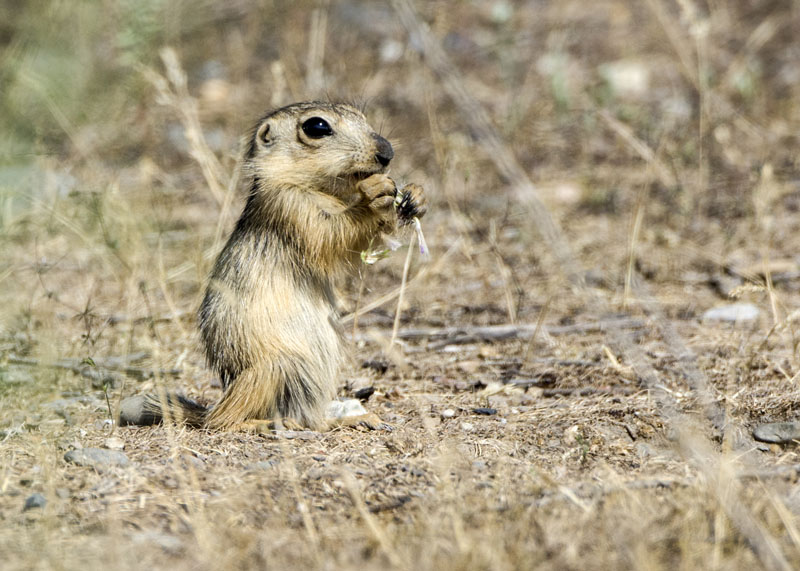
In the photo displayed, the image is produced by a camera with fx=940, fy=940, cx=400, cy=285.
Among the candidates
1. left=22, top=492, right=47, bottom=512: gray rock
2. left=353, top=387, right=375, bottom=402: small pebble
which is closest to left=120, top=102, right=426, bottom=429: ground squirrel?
left=353, top=387, right=375, bottom=402: small pebble

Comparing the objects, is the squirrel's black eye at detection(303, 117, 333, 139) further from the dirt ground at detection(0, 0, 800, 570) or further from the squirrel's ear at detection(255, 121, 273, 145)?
the dirt ground at detection(0, 0, 800, 570)

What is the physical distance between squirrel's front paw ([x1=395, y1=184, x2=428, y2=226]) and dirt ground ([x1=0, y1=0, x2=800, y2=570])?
0.56 meters

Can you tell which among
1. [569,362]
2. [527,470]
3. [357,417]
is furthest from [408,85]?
[527,470]

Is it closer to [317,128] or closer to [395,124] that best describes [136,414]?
[317,128]

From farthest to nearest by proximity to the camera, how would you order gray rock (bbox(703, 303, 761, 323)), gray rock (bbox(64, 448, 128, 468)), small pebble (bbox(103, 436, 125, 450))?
gray rock (bbox(703, 303, 761, 323))
small pebble (bbox(103, 436, 125, 450))
gray rock (bbox(64, 448, 128, 468))

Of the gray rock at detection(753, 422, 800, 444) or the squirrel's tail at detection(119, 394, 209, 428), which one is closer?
the gray rock at detection(753, 422, 800, 444)

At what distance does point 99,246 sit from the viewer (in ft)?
21.0

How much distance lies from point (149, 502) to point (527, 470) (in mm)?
1309

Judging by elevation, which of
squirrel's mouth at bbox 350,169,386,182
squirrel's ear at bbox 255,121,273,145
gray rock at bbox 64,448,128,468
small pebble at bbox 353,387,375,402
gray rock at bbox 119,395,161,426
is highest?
squirrel's ear at bbox 255,121,273,145

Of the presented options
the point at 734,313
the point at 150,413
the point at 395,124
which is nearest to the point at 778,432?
the point at 734,313

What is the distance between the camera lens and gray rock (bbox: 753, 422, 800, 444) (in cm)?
371

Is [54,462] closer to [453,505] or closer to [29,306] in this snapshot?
[453,505]

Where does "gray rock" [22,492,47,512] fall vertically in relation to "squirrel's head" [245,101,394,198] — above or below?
below

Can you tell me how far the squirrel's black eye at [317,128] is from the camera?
14.5 feet
